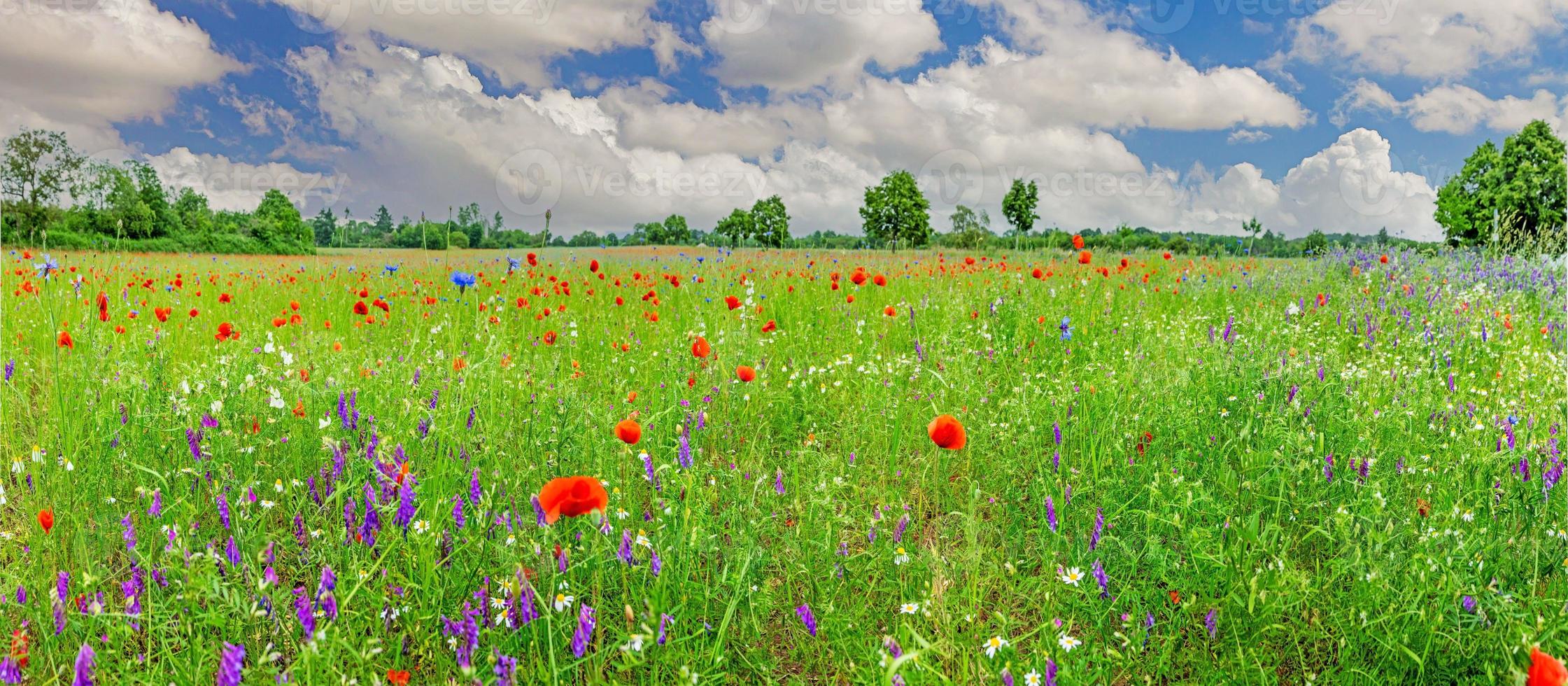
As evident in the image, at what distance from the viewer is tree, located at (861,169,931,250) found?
46.7 metres

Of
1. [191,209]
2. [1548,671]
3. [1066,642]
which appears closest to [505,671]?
[1066,642]

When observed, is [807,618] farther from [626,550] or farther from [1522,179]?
[1522,179]

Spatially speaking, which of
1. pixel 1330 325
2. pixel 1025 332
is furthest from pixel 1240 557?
→ pixel 1330 325

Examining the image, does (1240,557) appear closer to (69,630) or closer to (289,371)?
(69,630)

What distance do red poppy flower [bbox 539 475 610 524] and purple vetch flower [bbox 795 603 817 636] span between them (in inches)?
28.4

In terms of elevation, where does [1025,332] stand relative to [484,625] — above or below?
above

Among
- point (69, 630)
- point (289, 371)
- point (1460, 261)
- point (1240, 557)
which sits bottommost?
point (69, 630)

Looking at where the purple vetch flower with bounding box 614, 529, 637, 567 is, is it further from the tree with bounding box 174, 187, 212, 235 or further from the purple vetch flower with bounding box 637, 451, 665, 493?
the tree with bounding box 174, 187, 212, 235

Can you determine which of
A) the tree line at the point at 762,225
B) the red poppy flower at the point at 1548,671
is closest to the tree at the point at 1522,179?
the tree line at the point at 762,225

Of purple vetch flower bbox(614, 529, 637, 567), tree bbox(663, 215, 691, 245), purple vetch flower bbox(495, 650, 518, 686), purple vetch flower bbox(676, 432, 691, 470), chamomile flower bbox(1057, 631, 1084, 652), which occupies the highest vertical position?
tree bbox(663, 215, 691, 245)

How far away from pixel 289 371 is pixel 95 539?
0.92m

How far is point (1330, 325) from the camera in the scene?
5961mm

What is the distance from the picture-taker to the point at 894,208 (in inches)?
1860

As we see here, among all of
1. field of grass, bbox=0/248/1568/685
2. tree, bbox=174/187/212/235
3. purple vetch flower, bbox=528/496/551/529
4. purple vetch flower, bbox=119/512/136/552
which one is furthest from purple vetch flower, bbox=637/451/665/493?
tree, bbox=174/187/212/235
